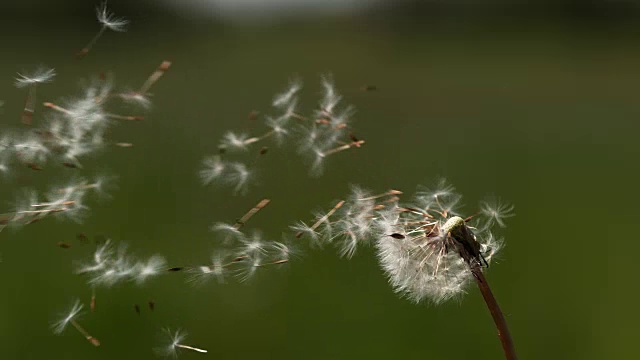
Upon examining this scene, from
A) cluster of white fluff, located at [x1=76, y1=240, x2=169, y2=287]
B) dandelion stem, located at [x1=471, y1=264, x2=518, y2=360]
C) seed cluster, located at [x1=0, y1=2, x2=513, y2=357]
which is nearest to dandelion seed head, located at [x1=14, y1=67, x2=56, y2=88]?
seed cluster, located at [x1=0, y1=2, x2=513, y2=357]

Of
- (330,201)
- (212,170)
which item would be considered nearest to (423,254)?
(212,170)

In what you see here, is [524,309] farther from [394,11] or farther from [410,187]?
[394,11]

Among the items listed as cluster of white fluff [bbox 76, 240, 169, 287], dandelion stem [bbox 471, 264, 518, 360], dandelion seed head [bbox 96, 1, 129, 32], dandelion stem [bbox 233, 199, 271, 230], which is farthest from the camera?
dandelion seed head [bbox 96, 1, 129, 32]

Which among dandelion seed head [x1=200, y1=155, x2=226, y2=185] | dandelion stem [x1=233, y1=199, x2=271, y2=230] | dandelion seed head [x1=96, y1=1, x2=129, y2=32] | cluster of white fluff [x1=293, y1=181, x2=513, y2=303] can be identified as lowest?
dandelion seed head [x1=200, y1=155, x2=226, y2=185]

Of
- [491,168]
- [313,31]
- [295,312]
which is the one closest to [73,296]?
[295,312]

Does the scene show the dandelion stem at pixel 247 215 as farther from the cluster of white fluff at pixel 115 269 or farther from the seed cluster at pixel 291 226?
the cluster of white fluff at pixel 115 269

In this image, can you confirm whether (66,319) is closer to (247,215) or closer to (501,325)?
(247,215)

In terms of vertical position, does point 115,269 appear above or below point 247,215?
below

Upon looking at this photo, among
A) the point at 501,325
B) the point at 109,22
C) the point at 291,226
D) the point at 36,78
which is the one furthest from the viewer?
the point at 109,22

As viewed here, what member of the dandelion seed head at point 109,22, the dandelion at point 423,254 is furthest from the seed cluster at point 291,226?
the dandelion seed head at point 109,22

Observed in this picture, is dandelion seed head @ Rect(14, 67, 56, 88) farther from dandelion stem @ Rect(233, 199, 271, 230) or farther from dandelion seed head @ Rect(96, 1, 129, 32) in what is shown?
dandelion stem @ Rect(233, 199, 271, 230)
